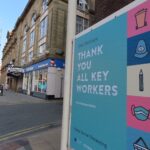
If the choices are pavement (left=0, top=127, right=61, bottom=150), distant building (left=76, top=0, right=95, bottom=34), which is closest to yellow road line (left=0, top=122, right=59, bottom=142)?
pavement (left=0, top=127, right=61, bottom=150)

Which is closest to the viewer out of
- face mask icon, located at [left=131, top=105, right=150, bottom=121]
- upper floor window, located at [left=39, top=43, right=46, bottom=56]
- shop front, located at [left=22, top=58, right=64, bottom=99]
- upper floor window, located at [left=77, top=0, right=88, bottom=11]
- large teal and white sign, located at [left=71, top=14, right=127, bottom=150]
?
face mask icon, located at [left=131, top=105, right=150, bottom=121]

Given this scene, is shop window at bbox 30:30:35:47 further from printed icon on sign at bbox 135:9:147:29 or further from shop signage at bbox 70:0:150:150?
printed icon on sign at bbox 135:9:147:29

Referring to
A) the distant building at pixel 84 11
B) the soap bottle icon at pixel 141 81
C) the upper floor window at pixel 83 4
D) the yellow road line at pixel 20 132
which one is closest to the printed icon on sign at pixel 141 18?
the soap bottle icon at pixel 141 81

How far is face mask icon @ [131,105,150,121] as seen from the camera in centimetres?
265

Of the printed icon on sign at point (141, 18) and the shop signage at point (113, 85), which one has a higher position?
the printed icon on sign at point (141, 18)

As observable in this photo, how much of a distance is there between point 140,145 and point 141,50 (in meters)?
0.94

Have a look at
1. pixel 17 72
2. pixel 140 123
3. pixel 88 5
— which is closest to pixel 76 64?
pixel 140 123

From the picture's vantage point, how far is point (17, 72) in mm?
42688

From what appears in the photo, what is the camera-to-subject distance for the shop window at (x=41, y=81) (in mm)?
29628

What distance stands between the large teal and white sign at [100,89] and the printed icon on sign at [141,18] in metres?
0.22

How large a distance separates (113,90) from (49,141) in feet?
16.3

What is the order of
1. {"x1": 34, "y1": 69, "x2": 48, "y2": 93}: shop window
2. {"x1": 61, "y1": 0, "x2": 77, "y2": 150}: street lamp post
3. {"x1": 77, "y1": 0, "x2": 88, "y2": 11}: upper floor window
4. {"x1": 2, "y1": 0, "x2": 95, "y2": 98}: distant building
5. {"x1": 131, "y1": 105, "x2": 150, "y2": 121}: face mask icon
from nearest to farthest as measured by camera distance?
{"x1": 131, "y1": 105, "x2": 150, "y2": 121}: face mask icon, {"x1": 61, "y1": 0, "x2": 77, "y2": 150}: street lamp post, {"x1": 2, "y1": 0, "x2": 95, "y2": 98}: distant building, {"x1": 34, "y1": 69, "x2": 48, "y2": 93}: shop window, {"x1": 77, "y1": 0, "x2": 88, "y2": 11}: upper floor window

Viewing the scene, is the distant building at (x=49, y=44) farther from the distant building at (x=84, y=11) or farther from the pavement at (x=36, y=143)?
the pavement at (x=36, y=143)

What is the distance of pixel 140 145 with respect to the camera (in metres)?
2.71
